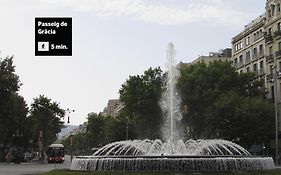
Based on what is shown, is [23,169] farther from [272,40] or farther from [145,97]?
[272,40]

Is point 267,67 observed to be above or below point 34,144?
above

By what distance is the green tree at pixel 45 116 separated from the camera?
83.3 m

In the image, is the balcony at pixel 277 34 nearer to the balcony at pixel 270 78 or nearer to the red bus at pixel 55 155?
the balcony at pixel 270 78

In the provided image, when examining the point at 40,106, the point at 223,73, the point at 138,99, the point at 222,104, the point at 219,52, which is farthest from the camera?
the point at 219,52

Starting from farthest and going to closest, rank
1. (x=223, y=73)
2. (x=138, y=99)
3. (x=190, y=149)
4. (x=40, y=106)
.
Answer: (x=40, y=106) → (x=138, y=99) → (x=223, y=73) → (x=190, y=149)

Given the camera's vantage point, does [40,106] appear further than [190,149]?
Yes

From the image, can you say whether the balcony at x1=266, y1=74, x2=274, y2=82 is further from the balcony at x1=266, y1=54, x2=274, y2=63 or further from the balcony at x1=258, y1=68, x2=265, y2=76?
the balcony at x1=258, y1=68, x2=265, y2=76

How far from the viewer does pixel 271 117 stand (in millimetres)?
61406

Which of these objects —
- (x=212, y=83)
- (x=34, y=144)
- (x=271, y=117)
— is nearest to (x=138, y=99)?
(x=212, y=83)

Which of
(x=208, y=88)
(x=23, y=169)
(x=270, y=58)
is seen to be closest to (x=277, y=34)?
(x=270, y=58)

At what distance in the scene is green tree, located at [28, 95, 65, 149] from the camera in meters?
83.3

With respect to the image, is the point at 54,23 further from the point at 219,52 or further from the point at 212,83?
the point at 219,52

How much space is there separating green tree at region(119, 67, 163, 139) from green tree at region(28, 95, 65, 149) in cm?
1634

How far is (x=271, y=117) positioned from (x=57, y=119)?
39645 mm
